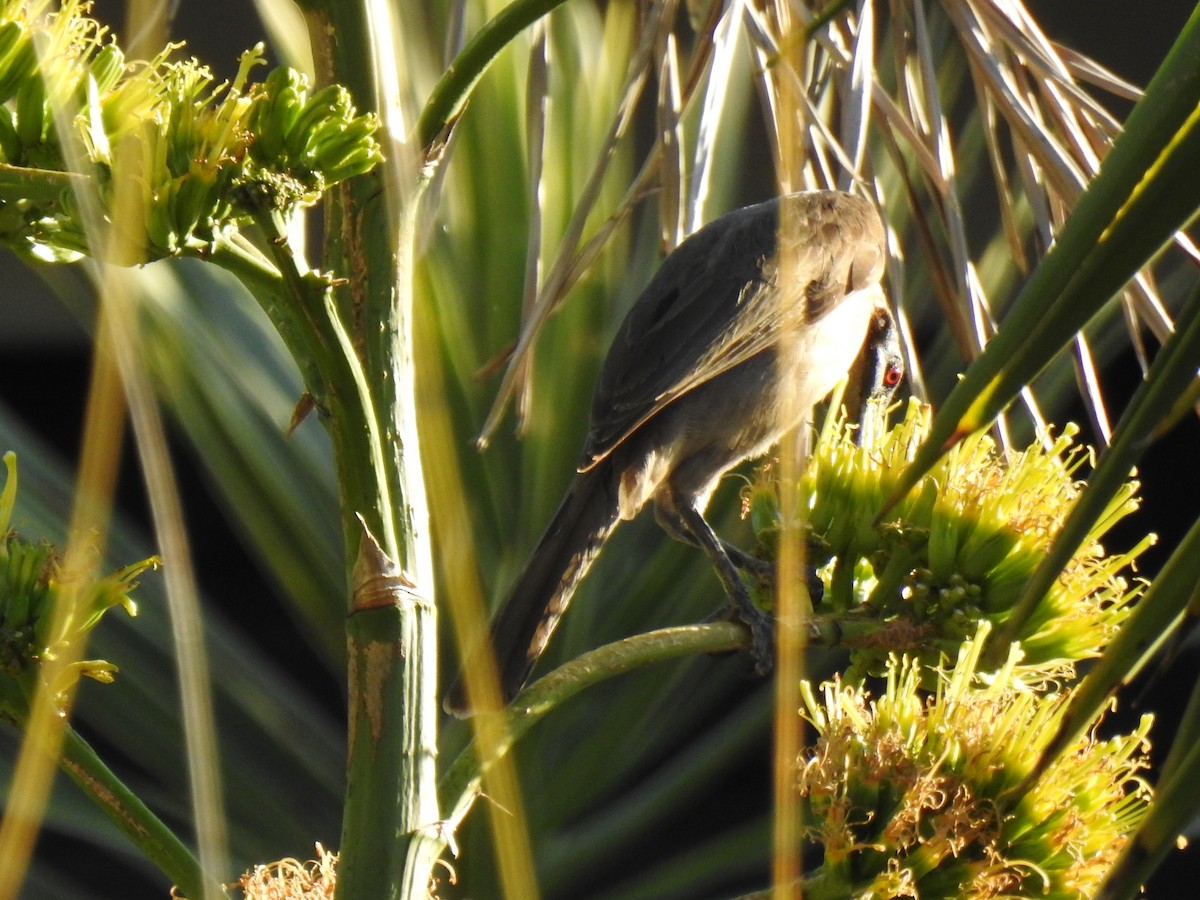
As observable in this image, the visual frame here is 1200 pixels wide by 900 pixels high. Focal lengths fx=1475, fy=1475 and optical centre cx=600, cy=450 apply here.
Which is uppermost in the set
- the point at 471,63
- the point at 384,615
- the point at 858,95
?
the point at 858,95

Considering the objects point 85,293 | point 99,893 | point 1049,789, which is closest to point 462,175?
point 85,293

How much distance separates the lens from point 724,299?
1893 millimetres

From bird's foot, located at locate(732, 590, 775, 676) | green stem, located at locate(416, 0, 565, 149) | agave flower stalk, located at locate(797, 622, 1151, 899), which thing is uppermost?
green stem, located at locate(416, 0, 565, 149)

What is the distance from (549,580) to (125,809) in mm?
731

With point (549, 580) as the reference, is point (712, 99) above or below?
above

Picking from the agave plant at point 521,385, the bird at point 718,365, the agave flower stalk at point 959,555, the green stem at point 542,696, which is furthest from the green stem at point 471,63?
the bird at point 718,365

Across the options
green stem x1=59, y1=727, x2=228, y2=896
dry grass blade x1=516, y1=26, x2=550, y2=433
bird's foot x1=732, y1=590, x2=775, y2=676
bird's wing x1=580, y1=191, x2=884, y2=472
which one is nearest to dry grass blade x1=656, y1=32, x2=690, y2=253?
dry grass blade x1=516, y1=26, x2=550, y2=433

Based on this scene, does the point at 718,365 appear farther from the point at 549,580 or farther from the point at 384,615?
the point at 384,615

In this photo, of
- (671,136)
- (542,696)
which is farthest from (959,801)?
(671,136)

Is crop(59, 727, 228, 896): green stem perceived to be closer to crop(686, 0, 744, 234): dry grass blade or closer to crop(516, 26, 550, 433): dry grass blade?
crop(516, 26, 550, 433): dry grass blade

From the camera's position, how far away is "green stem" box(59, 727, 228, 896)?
0.85 metres

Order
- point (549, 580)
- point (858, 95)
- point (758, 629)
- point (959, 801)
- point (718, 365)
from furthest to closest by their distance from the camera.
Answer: point (718, 365)
point (549, 580)
point (858, 95)
point (758, 629)
point (959, 801)

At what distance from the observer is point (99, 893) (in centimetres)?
333

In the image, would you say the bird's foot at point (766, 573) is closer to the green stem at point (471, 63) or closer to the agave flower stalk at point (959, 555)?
the agave flower stalk at point (959, 555)
